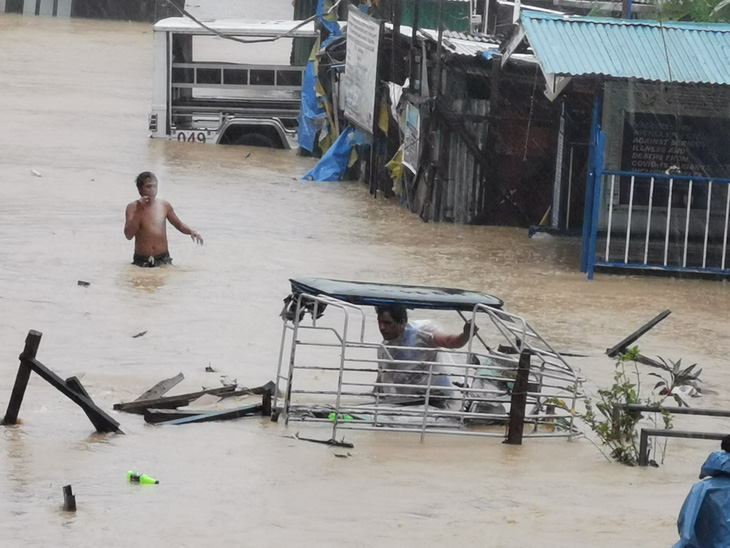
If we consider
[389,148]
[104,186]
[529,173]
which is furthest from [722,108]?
[104,186]

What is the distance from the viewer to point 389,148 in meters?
20.4

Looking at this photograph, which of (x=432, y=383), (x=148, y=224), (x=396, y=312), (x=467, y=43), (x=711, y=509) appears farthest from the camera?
(x=467, y=43)

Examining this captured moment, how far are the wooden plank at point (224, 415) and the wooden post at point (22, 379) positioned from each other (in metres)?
0.91

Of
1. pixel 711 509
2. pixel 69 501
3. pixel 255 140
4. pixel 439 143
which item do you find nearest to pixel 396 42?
pixel 439 143

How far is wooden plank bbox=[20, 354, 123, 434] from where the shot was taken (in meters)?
7.81

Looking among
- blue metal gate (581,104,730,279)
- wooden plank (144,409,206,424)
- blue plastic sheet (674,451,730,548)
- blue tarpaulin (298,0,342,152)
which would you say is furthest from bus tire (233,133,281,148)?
blue plastic sheet (674,451,730,548)

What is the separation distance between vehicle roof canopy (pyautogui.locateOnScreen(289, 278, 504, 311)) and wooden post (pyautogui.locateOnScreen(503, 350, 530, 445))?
1.60 ft

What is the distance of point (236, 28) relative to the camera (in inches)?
987

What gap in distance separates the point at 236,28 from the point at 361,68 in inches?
187

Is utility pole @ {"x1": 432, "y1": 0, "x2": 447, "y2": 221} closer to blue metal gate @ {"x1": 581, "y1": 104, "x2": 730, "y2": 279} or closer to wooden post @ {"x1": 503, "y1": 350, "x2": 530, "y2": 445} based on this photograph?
blue metal gate @ {"x1": 581, "y1": 104, "x2": 730, "y2": 279}

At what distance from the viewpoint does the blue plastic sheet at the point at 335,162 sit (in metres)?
21.7

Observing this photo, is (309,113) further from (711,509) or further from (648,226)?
(711,509)

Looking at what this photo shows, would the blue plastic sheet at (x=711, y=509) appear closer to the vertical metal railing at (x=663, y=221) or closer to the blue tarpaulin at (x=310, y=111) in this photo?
the vertical metal railing at (x=663, y=221)

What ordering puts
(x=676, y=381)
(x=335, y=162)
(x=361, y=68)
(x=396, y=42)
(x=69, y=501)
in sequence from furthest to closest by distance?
1. (x=335, y=162)
2. (x=361, y=68)
3. (x=396, y=42)
4. (x=676, y=381)
5. (x=69, y=501)
